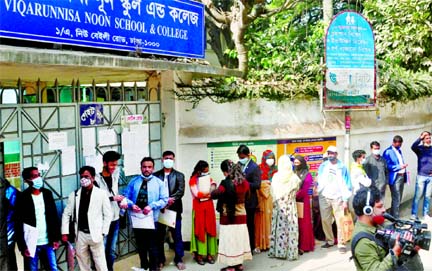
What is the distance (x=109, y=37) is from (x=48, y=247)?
2.56 meters

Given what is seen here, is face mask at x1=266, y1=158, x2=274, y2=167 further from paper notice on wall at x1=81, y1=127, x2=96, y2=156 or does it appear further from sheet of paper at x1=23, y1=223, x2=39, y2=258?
sheet of paper at x1=23, y1=223, x2=39, y2=258

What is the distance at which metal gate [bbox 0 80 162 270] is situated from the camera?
20.8ft

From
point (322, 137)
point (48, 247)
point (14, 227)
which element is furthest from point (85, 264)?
point (322, 137)

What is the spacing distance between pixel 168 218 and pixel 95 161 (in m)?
1.21

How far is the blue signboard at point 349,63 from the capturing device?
9.40m

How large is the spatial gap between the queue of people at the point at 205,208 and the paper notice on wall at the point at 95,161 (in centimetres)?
37

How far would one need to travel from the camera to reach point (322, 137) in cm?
956

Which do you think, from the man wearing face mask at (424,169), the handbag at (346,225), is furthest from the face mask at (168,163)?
the man wearing face mask at (424,169)

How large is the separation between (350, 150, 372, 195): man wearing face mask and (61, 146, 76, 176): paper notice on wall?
167 inches

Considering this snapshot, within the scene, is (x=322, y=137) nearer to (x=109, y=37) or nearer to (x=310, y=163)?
(x=310, y=163)

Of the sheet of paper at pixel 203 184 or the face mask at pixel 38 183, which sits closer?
the face mask at pixel 38 183

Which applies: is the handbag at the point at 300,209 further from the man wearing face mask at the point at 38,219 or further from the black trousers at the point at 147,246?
the man wearing face mask at the point at 38,219

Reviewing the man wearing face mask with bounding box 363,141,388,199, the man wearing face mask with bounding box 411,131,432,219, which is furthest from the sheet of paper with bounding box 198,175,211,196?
the man wearing face mask with bounding box 411,131,432,219

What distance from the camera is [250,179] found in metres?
7.73
